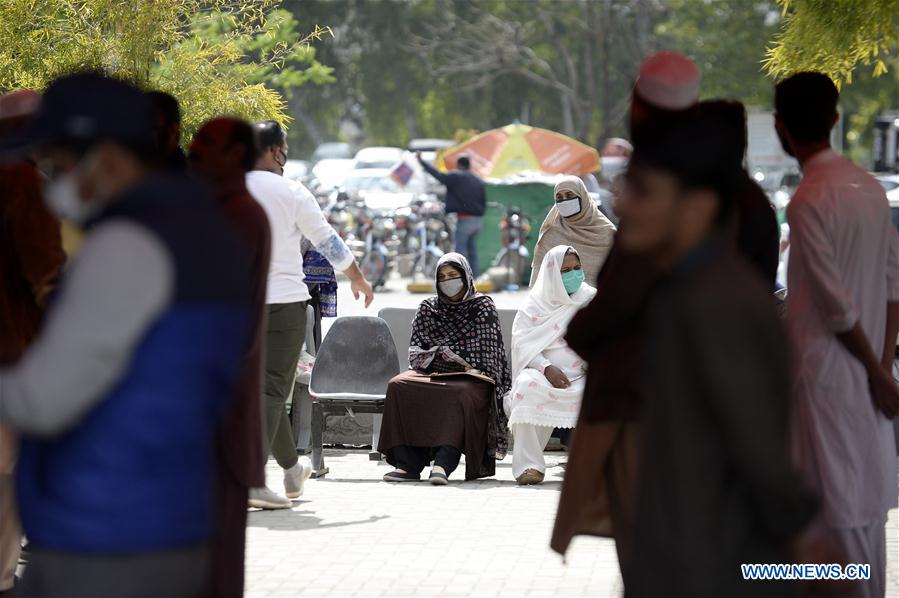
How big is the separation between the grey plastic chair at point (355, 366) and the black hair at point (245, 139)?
15.4ft

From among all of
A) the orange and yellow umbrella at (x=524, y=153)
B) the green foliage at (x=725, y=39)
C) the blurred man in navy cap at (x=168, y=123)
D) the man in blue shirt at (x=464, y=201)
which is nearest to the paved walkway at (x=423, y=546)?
the blurred man in navy cap at (x=168, y=123)

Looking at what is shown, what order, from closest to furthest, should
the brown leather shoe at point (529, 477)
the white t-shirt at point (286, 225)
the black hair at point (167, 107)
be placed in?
1. the black hair at point (167, 107)
2. the white t-shirt at point (286, 225)
3. the brown leather shoe at point (529, 477)

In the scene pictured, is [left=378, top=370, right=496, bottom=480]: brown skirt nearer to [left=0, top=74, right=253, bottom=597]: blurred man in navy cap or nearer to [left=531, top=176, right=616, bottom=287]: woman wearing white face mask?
[left=531, top=176, right=616, bottom=287]: woman wearing white face mask

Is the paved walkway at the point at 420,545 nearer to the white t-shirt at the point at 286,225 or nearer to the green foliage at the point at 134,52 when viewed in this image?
the white t-shirt at the point at 286,225

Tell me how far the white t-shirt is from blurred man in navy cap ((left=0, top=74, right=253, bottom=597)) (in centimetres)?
481

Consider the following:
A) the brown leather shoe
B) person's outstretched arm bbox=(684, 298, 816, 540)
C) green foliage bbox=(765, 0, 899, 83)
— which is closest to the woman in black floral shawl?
the brown leather shoe

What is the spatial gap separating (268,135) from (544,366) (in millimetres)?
2502

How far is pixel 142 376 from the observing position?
10.0ft

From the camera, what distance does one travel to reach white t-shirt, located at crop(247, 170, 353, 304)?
320 inches

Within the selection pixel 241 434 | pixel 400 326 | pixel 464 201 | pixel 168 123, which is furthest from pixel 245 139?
pixel 464 201

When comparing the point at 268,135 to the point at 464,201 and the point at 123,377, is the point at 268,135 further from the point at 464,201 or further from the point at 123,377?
the point at 464,201

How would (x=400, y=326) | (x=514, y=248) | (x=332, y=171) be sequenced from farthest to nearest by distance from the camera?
(x=332, y=171) → (x=514, y=248) → (x=400, y=326)

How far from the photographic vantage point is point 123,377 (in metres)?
3.04

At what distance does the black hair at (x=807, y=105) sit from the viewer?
4910mm
